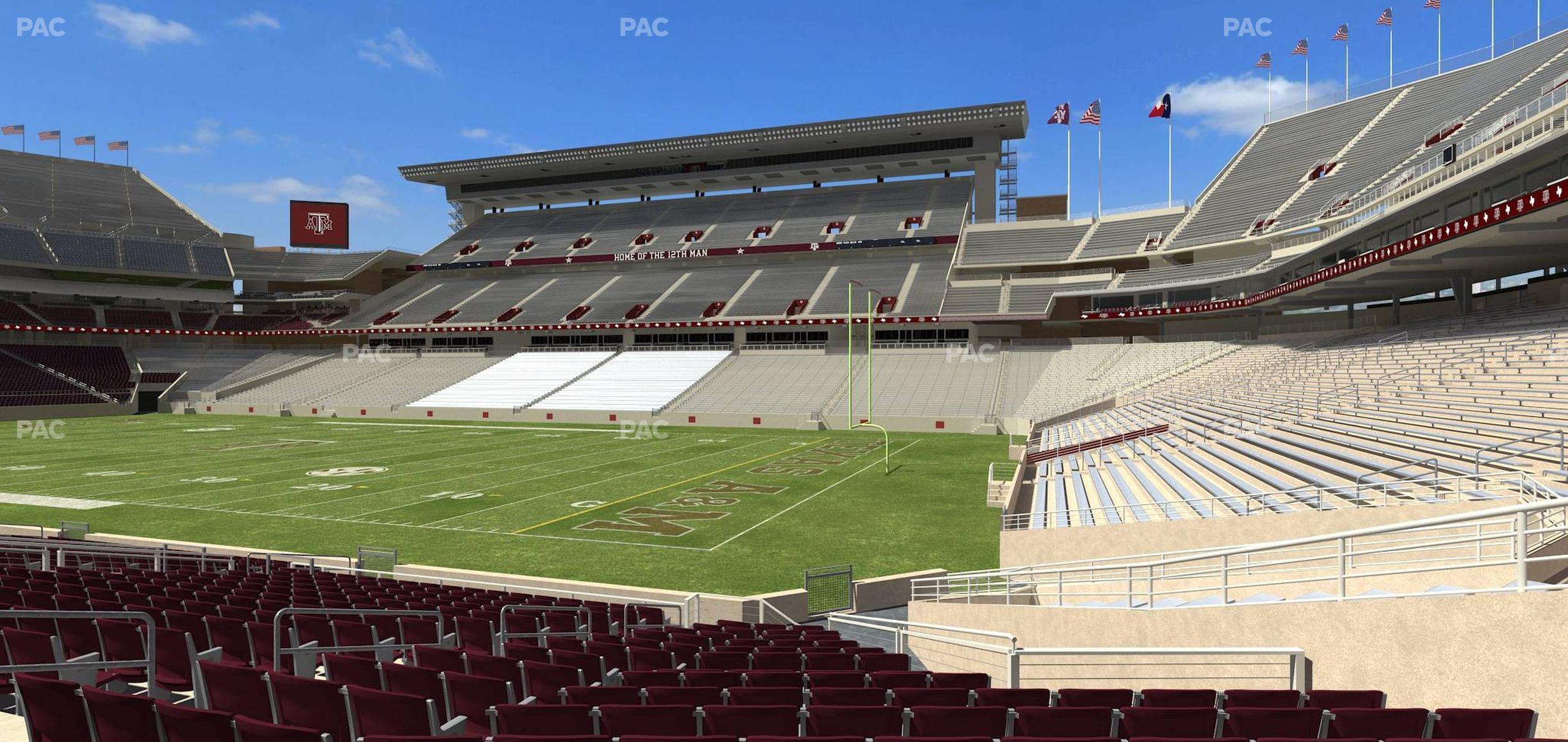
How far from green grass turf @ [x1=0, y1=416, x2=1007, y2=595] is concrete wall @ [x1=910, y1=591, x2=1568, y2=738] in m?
8.68

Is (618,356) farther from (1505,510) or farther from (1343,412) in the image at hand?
(1505,510)

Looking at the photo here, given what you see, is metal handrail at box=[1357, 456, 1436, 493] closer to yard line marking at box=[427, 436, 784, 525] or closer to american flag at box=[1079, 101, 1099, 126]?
yard line marking at box=[427, 436, 784, 525]

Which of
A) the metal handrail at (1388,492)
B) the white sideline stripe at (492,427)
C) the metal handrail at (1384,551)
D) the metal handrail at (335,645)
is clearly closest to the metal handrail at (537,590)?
the metal handrail at (1384,551)

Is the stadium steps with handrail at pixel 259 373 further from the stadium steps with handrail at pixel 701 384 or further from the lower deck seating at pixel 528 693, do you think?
the lower deck seating at pixel 528 693

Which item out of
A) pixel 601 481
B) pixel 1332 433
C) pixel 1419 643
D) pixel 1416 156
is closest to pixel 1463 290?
pixel 1416 156

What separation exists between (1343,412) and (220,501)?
28153 millimetres

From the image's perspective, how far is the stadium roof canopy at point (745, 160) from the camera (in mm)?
68438

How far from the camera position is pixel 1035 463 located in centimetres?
2700

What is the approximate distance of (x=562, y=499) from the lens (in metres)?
23.2

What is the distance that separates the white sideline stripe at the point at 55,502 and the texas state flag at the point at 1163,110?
5976 centimetres

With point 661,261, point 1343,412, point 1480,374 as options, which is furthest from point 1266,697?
point 661,261

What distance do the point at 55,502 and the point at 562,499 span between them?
44.0 feet

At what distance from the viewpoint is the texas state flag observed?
57.3m

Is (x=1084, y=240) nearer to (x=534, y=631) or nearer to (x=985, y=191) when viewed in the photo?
(x=985, y=191)
